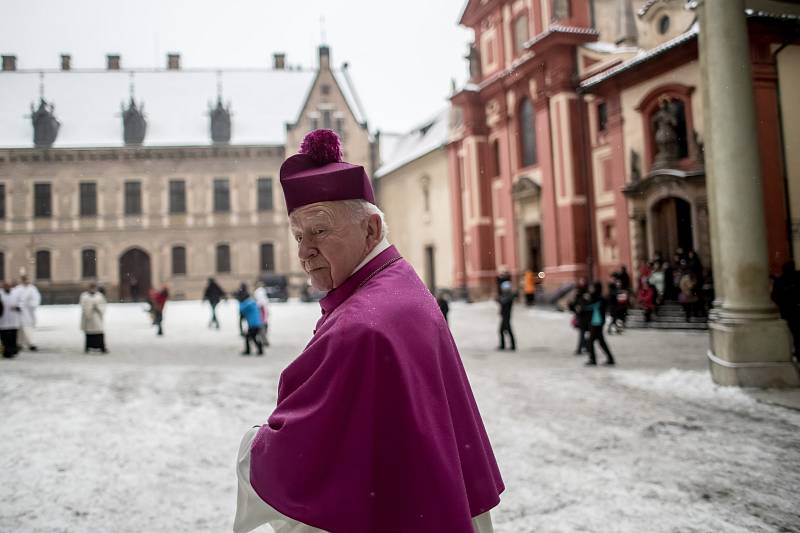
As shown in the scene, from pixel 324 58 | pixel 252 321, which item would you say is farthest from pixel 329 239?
pixel 324 58

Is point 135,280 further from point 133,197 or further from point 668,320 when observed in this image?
point 668,320

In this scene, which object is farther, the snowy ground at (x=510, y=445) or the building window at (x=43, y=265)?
the building window at (x=43, y=265)

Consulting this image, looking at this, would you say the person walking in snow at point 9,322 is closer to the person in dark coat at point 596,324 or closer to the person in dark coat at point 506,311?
the person in dark coat at point 506,311

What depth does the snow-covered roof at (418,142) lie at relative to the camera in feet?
100

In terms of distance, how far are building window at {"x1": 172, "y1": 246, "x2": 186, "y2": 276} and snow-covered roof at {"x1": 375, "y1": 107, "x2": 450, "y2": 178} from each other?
40.4 ft

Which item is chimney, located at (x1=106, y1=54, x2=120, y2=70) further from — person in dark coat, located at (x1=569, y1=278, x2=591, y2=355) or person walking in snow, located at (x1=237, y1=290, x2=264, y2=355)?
person in dark coat, located at (x1=569, y1=278, x2=591, y2=355)

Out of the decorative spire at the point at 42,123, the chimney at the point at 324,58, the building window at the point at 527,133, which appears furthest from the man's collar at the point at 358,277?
the chimney at the point at 324,58

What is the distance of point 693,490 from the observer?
3.87 metres

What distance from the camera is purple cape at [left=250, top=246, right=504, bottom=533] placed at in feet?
4.40

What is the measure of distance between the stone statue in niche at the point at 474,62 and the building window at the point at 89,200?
54.0 feet

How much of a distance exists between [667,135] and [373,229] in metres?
17.2

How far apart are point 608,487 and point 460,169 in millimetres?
24031

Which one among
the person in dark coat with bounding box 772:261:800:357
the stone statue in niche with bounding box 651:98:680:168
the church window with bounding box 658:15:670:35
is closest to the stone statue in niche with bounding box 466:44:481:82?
the church window with bounding box 658:15:670:35

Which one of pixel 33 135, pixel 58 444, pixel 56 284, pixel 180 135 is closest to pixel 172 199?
pixel 180 135
